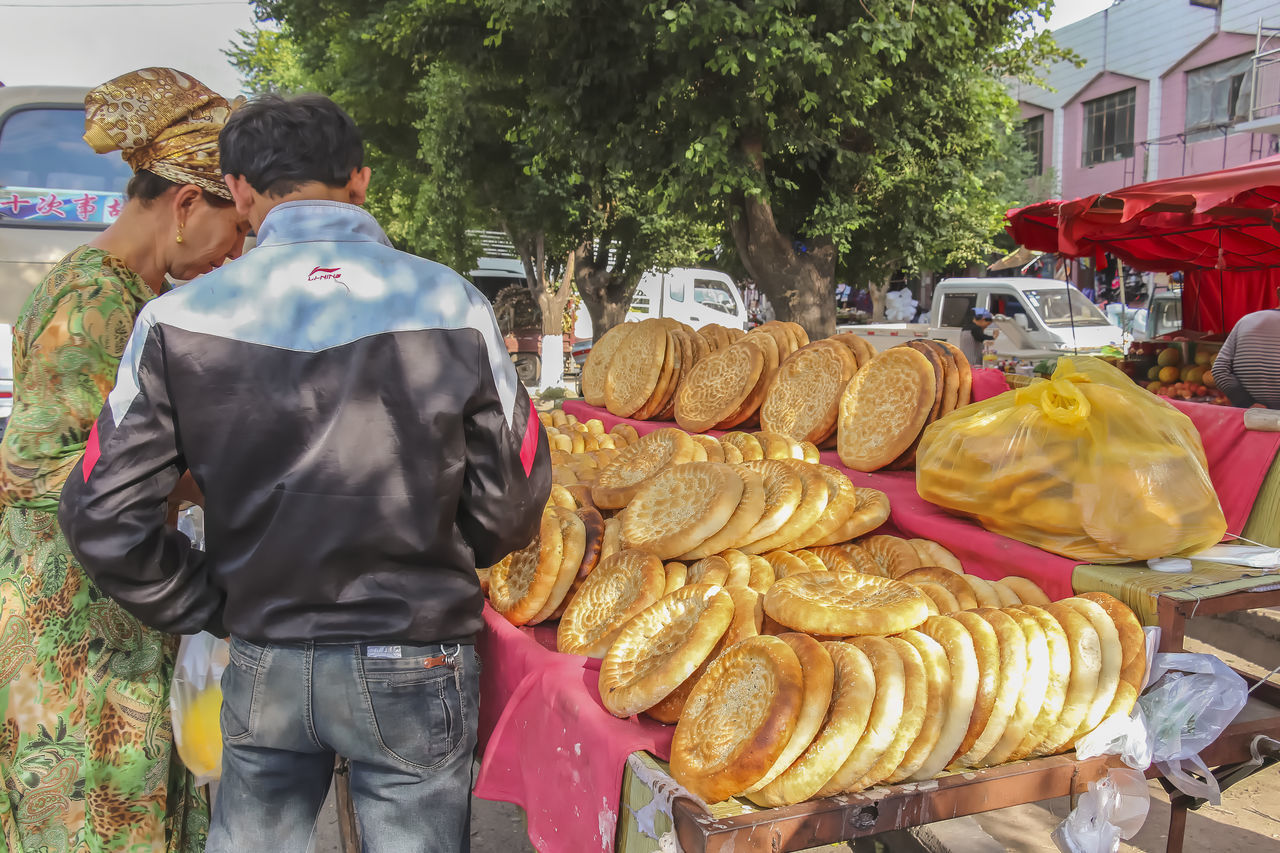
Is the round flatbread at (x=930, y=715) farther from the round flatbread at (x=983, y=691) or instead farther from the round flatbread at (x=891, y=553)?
the round flatbread at (x=891, y=553)

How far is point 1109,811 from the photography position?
1.89 m

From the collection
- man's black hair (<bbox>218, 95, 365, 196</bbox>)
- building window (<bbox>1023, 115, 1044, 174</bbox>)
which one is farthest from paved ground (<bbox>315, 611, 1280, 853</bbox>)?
building window (<bbox>1023, 115, 1044, 174</bbox>)

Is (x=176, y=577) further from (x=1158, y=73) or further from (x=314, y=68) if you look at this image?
(x=1158, y=73)

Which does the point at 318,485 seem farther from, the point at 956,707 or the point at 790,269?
the point at 790,269

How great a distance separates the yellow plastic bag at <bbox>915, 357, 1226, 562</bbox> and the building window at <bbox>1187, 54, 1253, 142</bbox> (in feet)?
67.5

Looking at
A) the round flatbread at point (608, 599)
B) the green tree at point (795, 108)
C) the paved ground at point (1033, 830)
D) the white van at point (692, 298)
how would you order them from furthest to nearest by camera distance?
the white van at point (692, 298)
the green tree at point (795, 108)
the paved ground at point (1033, 830)
the round flatbread at point (608, 599)

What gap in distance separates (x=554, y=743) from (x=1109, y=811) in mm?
1238

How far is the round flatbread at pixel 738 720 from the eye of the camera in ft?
Answer: 5.25

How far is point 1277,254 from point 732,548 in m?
10.5

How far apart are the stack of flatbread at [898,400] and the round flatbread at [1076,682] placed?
1503mm

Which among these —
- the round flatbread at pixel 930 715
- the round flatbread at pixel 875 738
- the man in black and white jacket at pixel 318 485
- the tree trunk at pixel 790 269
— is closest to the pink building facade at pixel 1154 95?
the tree trunk at pixel 790 269

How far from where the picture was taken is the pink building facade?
1933 centimetres

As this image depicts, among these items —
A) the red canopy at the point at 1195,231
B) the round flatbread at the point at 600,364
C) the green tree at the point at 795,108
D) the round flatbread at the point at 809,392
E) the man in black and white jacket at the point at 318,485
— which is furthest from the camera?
the red canopy at the point at 1195,231

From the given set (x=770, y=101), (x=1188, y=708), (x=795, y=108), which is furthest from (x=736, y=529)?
(x=795, y=108)
